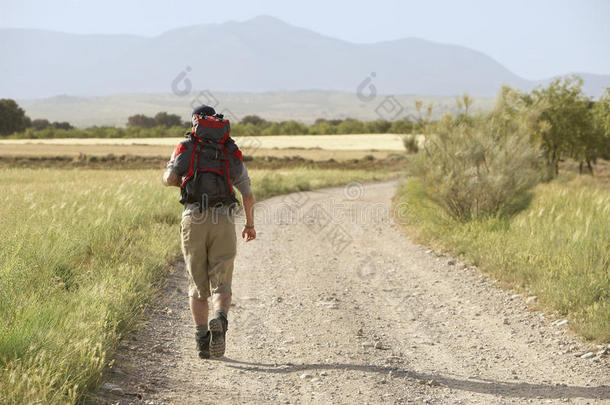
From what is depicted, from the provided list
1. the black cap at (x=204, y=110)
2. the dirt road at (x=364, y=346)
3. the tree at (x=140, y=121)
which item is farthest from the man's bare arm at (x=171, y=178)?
the tree at (x=140, y=121)

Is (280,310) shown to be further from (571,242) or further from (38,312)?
(571,242)

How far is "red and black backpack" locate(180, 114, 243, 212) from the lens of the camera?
5.09 metres

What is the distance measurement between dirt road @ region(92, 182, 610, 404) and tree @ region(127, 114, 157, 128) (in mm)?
102668

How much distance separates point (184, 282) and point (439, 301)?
3.68m

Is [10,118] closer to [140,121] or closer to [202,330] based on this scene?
[140,121]

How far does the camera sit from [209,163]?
5.15m

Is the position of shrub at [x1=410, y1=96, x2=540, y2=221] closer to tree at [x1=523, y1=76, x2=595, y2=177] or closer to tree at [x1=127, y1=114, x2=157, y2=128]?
tree at [x1=523, y1=76, x2=595, y2=177]

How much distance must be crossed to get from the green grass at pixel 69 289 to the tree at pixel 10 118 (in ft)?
271

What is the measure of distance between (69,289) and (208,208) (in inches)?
87.0

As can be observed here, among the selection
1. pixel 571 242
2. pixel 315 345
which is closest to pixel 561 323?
pixel 571 242

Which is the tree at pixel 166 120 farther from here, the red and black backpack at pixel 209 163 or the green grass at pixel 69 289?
the red and black backpack at pixel 209 163

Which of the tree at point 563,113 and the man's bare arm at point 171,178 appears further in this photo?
the tree at point 563,113

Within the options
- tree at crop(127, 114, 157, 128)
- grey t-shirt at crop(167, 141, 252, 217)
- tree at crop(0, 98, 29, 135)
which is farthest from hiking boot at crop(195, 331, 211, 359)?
tree at crop(127, 114, 157, 128)

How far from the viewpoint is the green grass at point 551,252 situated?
651cm
